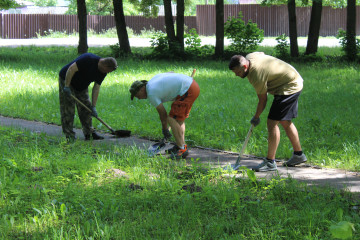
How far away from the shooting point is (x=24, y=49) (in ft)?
77.7

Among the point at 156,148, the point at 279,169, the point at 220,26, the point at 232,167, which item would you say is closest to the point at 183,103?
the point at 156,148

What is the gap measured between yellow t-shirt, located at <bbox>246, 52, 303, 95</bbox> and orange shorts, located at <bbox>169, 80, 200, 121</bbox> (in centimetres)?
100

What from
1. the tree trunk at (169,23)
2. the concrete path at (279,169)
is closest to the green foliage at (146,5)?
the tree trunk at (169,23)

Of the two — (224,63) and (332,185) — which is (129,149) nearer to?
(332,185)

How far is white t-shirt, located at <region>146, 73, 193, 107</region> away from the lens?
6.12 m

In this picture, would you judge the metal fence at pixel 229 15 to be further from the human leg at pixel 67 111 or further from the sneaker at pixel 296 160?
the sneaker at pixel 296 160

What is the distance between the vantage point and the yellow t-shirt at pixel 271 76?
18.4ft

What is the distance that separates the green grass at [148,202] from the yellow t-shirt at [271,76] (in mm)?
1135

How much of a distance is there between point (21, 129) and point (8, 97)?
360cm

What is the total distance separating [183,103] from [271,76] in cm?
134

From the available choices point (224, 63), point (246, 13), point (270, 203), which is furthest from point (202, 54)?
point (246, 13)

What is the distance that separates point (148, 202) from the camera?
15.8ft

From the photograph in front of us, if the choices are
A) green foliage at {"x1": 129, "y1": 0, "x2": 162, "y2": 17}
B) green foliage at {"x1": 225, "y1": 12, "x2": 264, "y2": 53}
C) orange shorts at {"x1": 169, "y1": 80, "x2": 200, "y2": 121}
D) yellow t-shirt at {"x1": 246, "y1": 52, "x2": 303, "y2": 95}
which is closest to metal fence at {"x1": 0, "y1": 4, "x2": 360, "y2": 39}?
green foliage at {"x1": 129, "y1": 0, "x2": 162, "y2": 17}

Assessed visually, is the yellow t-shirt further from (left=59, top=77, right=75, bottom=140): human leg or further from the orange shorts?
(left=59, top=77, right=75, bottom=140): human leg
